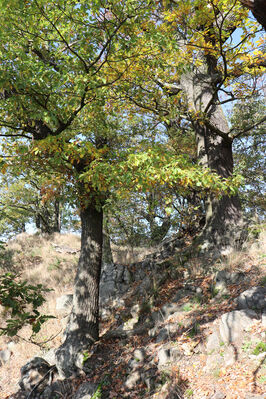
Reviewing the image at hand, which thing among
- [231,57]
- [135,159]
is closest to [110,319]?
[135,159]

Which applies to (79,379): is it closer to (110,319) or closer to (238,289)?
(110,319)

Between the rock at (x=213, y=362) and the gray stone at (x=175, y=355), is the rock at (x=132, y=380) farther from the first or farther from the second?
the rock at (x=213, y=362)

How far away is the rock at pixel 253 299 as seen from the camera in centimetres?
388

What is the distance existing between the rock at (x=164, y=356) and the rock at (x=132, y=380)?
0.53 m

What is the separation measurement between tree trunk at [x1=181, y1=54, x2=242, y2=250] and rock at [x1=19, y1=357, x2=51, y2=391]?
5161 mm

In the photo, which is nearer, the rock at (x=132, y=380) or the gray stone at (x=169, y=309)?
the rock at (x=132, y=380)

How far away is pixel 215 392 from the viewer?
9.93 ft

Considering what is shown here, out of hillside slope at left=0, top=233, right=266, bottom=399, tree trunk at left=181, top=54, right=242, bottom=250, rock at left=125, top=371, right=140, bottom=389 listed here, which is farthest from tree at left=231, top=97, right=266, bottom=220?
rock at left=125, top=371, right=140, bottom=389

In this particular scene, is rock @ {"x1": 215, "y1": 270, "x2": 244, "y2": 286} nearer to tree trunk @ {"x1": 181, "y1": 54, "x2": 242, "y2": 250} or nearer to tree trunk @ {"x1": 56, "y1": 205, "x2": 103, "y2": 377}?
tree trunk @ {"x1": 181, "y1": 54, "x2": 242, "y2": 250}

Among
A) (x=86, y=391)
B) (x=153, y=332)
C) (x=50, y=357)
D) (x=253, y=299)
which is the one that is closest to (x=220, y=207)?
(x=253, y=299)

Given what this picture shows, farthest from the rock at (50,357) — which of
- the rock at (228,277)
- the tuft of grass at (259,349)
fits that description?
the tuft of grass at (259,349)

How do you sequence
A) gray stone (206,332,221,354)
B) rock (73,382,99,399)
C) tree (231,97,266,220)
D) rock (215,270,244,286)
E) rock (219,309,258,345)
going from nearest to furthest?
rock (219,309,258,345), gray stone (206,332,221,354), rock (73,382,99,399), rock (215,270,244,286), tree (231,97,266,220)

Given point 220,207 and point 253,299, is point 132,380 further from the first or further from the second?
point 220,207

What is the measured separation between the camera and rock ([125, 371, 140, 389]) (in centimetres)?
409
